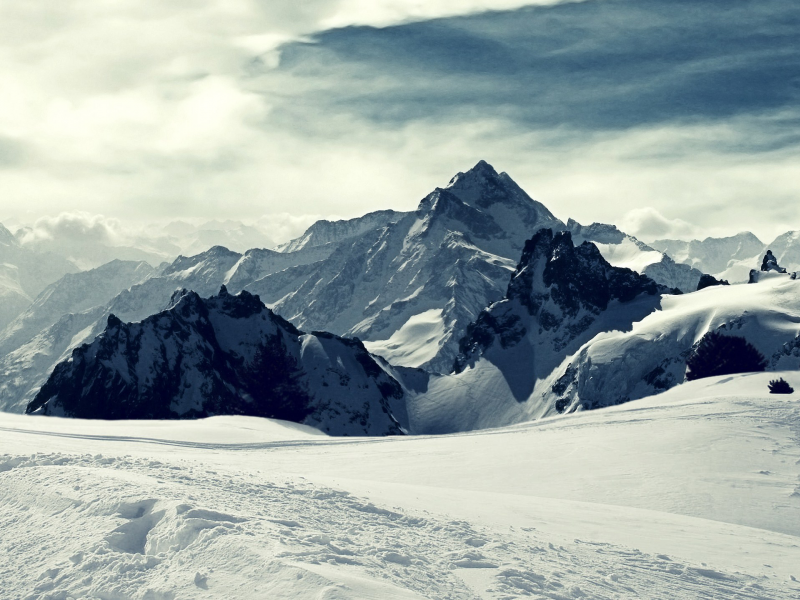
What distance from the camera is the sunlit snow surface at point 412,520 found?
14.4 meters

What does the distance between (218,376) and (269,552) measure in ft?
524

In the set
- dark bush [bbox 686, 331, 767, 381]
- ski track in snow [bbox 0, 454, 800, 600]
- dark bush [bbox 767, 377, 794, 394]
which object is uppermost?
dark bush [bbox 686, 331, 767, 381]

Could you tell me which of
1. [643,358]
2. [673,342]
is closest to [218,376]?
[643,358]

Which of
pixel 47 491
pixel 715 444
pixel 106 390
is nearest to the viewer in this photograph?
pixel 47 491

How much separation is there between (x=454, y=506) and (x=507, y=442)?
1465 centimetres

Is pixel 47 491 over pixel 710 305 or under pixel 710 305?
under

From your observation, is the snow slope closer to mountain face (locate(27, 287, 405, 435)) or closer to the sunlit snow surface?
mountain face (locate(27, 287, 405, 435))

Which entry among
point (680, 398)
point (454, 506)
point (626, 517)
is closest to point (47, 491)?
point (454, 506)

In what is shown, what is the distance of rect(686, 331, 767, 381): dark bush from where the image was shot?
80594mm

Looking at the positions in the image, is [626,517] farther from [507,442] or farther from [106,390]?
[106,390]

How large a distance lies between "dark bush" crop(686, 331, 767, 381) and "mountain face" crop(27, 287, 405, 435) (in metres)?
84.1

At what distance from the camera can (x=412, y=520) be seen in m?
18.8

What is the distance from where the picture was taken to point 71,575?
46.4ft

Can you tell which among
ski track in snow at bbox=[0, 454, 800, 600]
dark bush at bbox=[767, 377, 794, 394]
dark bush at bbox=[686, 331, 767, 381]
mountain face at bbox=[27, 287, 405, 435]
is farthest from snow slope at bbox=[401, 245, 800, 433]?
ski track in snow at bbox=[0, 454, 800, 600]
